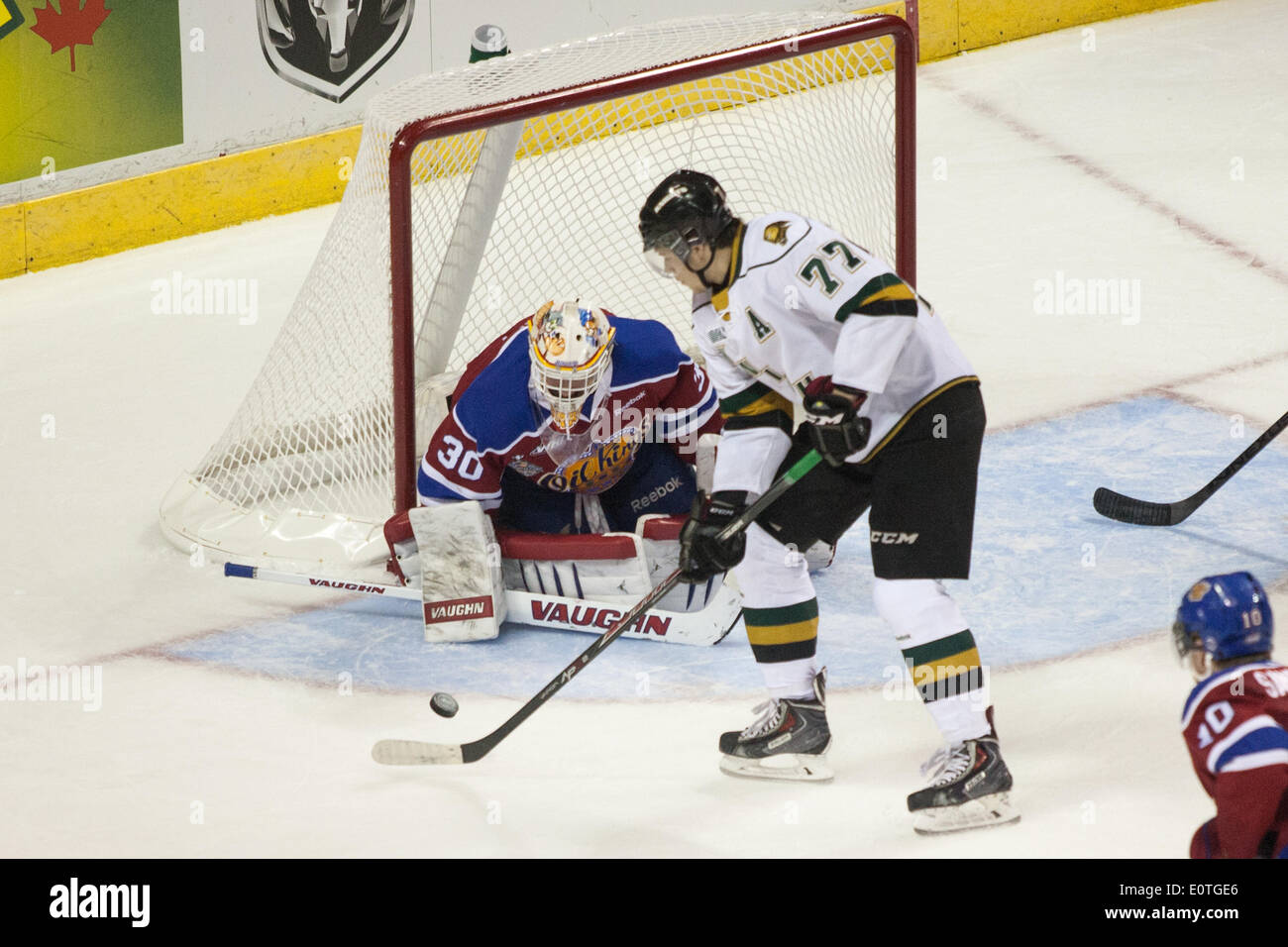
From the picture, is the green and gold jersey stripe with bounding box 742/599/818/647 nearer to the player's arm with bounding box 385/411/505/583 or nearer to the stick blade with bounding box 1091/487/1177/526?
the player's arm with bounding box 385/411/505/583

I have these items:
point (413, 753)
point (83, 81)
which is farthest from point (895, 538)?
point (83, 81)

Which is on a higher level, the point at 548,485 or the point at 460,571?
the point at 548,485

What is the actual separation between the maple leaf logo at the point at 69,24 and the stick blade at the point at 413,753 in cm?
321

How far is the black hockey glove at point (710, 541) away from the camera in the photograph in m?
3.26

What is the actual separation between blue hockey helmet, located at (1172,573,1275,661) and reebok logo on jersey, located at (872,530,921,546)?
25.1 inches

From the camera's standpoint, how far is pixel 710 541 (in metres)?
3.26

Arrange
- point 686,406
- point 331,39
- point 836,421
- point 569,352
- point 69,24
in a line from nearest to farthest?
point 836,421, point 569,352, point 686,406, point 69,24, point 331,39

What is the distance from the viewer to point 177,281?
6074mm

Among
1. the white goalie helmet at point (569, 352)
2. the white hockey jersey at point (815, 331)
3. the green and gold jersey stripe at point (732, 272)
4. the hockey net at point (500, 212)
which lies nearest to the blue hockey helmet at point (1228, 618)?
the white hockey jersey at point (815, 331)

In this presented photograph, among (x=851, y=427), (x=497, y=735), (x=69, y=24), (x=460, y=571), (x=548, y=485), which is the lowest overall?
(x=497, y=735)

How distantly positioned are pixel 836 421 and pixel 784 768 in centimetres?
70

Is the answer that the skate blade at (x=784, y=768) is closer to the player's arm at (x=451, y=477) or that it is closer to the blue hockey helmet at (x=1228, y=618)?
the player's arm at (x=451, y=477)

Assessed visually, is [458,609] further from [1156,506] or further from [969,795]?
[1156,506]

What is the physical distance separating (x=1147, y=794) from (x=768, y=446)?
2.84 feet
